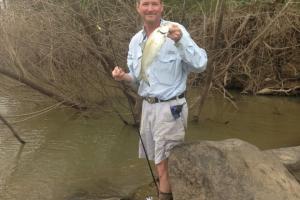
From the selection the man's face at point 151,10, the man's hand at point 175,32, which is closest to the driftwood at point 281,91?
the man's face at point 151,10

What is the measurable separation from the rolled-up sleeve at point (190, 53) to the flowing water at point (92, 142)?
2.00 metres

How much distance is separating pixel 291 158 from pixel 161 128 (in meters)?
2.10

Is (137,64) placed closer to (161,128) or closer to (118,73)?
(118,73)

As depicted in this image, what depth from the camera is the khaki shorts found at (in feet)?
12.0

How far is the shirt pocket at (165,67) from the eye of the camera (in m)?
3.60

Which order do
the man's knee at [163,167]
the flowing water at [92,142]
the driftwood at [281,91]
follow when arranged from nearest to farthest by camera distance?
the man's knee at [163,167] → the flowing water at [92,142] → the driftwood at [281,91]

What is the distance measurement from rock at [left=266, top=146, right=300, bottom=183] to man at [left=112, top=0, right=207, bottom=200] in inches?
63.2

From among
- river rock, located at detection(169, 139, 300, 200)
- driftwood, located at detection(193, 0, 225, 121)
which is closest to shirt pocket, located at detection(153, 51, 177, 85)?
river rock, located at detection(169, 139, 300, 200)

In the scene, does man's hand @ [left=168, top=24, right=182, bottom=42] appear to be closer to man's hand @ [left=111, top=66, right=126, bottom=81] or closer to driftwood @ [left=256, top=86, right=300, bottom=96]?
man's hand @ [left=111, top=66, right=126, bottom=81]

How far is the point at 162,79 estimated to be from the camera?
3.62 meters

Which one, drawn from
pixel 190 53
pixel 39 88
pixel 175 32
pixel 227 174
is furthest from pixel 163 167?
pixel 39 88

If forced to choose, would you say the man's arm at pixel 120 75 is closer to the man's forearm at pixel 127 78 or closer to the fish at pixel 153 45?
the man's forearm at pixel 127 78

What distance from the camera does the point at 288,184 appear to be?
368 cm

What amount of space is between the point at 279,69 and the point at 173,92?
8.66 m
